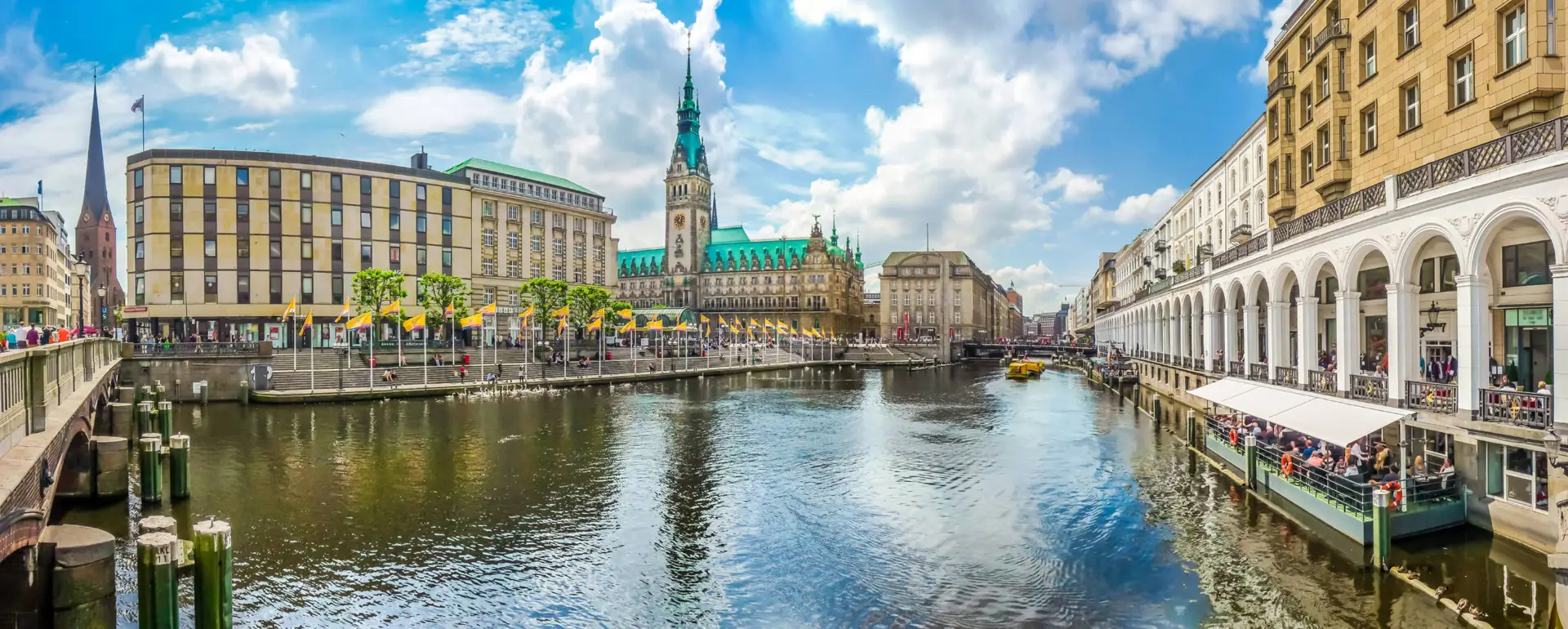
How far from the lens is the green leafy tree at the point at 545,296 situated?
88312mm

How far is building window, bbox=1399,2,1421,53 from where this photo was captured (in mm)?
26641

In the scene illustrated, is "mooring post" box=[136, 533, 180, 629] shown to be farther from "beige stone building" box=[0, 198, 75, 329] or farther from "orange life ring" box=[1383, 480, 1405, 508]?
"beige stone building" box=[0, 198, 75, 329]

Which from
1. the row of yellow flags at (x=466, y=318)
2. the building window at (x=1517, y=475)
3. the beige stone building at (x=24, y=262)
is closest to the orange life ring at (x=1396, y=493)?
the building window at (x=1517, y=475)

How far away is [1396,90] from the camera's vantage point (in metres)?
28.1

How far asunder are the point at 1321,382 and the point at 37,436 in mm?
37533

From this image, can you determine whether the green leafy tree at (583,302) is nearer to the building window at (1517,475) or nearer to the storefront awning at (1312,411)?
the storefront awning at (1312,411)

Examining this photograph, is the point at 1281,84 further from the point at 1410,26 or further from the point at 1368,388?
the point at 1368,388

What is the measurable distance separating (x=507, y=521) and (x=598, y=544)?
4.13 metres

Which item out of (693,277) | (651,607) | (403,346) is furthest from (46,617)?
(693,277)

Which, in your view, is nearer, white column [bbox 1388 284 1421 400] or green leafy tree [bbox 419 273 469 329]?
white column [bbox 1388 284 1421 400]

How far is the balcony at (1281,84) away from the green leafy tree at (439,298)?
6778 cm

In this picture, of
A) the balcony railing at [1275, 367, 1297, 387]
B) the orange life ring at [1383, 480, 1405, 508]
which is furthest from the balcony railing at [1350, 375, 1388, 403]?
the balcony railing at [1275, 367, 1297, 387]

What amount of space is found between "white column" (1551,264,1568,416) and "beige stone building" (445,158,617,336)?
9731cm

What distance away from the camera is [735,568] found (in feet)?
68.3
